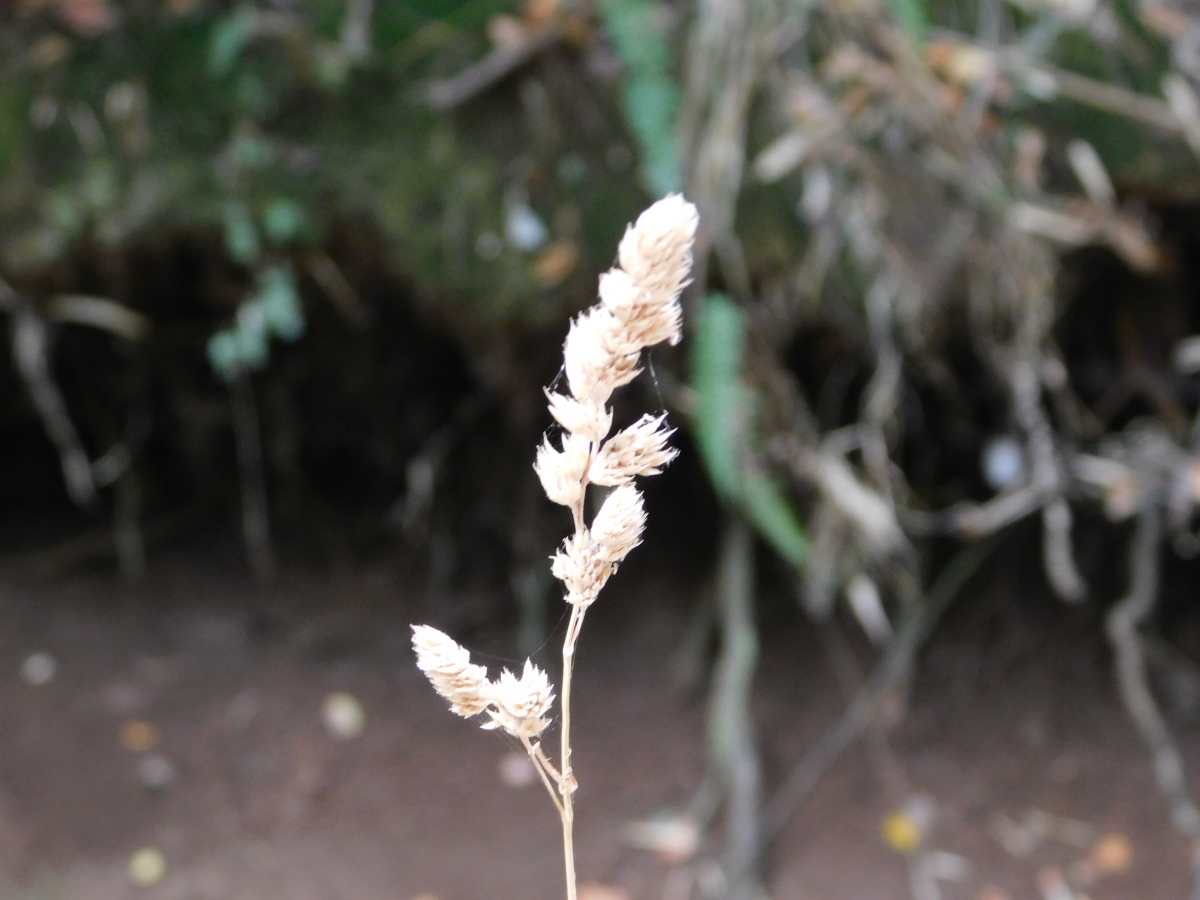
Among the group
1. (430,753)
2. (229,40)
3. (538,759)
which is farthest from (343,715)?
(538,759)

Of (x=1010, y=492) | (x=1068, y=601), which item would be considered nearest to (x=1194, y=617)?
(x=1068, y=601)

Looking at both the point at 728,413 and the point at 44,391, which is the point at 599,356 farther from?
the point at 44,391

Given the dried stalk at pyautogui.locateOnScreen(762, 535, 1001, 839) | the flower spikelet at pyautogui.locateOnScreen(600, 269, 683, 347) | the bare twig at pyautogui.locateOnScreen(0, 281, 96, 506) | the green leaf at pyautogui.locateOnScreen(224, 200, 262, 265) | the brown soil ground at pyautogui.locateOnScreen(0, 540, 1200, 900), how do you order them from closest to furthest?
the flower spikelet at pyautogui.locateOnScreen(600, 269, 683, 347) → the green leaf at pyautogui.locateOnScreen(224, 200, 262, 265) → the bare twig at pyautogui.locateOnScreen(0, 281, 96, 506) → the brown soil ground at pyautogui.locateOnScreen(0, 540, 1200, 900) → the dried stalk at pyautogui.locateOnScreen(762, 535, 1001, 839)

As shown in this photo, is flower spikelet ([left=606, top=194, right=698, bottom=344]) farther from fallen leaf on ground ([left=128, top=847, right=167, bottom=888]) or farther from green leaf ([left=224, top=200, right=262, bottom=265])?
fallen leaf on ground ([left=128, top=847, right=167, bottom=888])

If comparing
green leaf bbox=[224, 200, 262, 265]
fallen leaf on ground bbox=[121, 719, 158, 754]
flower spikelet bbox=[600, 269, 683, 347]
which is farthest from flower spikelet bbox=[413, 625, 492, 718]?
fallen leaf on ground bbox=[121, 719, 158, 754]

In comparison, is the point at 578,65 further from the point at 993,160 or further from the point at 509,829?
the point at 509,829

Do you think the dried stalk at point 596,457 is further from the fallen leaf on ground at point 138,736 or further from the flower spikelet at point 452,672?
the fallen leaf on ground at point 138,736
